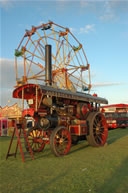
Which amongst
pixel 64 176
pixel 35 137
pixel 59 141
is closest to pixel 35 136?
pixel 35 137

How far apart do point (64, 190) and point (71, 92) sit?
513cm

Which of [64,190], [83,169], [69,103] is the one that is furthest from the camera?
[69,103]

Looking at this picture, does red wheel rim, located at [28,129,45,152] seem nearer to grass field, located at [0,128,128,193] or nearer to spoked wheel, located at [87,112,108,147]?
grass field, located at [0,128,128,193]

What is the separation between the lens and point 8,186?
3994mm

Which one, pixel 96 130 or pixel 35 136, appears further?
pixel 96 130

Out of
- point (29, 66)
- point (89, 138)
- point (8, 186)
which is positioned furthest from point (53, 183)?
point (29, 66)

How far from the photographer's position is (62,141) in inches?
277

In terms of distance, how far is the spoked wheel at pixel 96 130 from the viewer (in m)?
8.60

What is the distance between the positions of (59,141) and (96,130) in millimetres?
2562

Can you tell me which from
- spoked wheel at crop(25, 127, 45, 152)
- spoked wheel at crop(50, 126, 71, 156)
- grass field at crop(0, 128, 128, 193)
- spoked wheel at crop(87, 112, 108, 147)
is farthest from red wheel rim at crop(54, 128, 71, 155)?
spoked wheel at crop(87, 112, 108, 147)

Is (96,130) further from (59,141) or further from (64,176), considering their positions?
(64,176)

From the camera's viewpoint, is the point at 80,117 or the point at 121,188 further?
the point at 80,117

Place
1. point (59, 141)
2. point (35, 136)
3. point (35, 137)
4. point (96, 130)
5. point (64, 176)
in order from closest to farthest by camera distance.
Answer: point (64, 176) < point (59, 141) < point (35, 137) < point (35, 136) < point (96, 130)

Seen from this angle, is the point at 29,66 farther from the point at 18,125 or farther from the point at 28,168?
the point at 28,168
